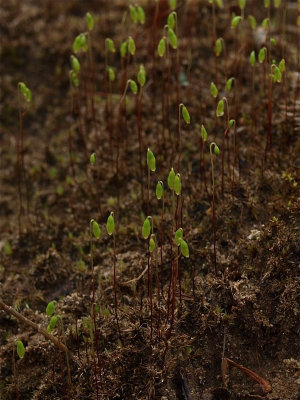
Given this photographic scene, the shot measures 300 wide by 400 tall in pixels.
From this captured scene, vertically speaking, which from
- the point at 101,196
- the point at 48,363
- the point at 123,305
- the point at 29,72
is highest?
the point at 29,72

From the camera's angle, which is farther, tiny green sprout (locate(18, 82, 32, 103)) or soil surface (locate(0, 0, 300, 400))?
tiny green sprout (locate(18, 82, 32, 103))

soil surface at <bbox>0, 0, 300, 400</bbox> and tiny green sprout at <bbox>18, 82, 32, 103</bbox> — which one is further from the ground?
tiny green sprout at <bbox>18, 82, 32, 103</bbox>

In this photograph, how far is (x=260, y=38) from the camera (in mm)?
4566

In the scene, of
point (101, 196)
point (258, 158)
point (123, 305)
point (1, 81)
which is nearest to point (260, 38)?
point (258, 158)

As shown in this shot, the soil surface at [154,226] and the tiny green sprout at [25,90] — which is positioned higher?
the tiny green sprout at [25,90]

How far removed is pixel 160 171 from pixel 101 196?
46 centimetres

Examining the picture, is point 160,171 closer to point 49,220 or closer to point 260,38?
point 49,220

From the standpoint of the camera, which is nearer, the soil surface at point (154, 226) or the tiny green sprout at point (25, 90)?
the soil surface at point (154, 226)

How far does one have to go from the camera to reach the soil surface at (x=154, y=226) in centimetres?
284

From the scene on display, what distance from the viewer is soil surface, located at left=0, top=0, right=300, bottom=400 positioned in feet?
9.31

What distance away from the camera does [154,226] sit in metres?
3.53

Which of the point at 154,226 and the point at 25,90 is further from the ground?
the point at 25,90

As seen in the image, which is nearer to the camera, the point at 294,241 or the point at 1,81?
the point at 294,241

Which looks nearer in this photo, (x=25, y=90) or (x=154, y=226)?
(x=25, y=90)
